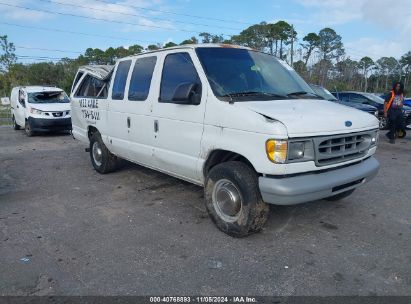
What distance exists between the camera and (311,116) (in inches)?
147

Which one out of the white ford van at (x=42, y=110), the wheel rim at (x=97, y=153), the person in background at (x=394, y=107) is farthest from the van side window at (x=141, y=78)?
the person in background at (x=394, y=107)

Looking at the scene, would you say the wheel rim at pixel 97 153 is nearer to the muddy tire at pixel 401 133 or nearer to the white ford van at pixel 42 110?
the white ford van at pixel 42 110

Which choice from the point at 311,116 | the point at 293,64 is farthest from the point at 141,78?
the point at 293,64

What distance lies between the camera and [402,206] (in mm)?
5238

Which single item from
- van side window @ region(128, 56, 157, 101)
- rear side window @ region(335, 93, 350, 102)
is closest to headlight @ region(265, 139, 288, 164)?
van side window @ region(128, 56, 157, 101)

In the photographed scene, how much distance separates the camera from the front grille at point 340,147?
3701mm

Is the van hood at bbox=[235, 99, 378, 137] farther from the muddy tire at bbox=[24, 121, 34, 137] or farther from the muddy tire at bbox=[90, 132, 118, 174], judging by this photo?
the muddy tire at bbox=[24, 121, 34, 137]

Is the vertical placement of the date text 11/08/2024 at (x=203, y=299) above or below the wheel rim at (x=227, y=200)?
below

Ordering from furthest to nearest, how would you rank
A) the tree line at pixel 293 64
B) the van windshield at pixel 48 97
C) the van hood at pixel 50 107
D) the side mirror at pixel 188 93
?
the tree line at pixel 293 64 → the van windshield at pixel 48 97 → the van hood at pixel 50 107 → the side mirror at pixel 188 93

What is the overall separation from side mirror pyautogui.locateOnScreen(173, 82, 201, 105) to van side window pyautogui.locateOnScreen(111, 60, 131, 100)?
6.18 feet

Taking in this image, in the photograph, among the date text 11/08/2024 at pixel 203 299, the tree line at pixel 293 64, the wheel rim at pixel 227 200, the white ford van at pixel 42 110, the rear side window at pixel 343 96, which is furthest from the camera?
the tree line at pixel 293 64

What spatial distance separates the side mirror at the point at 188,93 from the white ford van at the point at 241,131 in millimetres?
12

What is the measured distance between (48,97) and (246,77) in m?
12.1

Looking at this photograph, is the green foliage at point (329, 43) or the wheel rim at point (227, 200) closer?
the wheel rim at point (227, 200)
